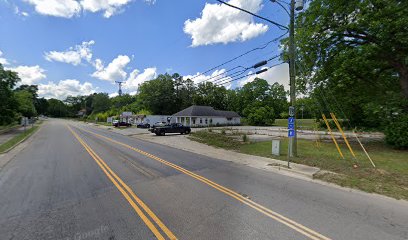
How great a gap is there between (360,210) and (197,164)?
6609 millimetres

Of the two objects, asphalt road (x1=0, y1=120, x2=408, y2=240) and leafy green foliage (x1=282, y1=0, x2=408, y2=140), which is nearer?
asphalt road (x1=0, y1=120, x2=408, y2=240)

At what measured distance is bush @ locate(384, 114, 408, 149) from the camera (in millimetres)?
14266

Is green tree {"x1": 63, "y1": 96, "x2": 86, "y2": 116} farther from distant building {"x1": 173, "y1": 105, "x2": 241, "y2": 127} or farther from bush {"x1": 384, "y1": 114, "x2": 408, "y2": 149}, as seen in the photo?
bush {"x1": 384, "y1": 114, "x2": 408, "y2": 149}

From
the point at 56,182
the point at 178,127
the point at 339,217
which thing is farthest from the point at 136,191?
the point at 178,127

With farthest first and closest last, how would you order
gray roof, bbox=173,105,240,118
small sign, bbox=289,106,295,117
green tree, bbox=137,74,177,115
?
green tree, bbox=137,74,177,115
gray roof, bbox=173,105,240,118
small sign, bbox=289,106,295,117

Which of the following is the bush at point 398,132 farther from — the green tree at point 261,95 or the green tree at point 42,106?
the green tree at point 42,106

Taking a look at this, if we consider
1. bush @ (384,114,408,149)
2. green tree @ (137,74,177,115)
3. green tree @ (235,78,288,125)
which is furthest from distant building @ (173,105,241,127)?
bush @ (384,114,408,149)

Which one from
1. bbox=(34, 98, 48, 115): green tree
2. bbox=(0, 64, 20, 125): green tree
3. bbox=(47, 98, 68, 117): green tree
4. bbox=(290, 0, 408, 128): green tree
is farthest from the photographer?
bbox=(47, 98, 68, 117): green tree

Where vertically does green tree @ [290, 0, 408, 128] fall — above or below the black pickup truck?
above

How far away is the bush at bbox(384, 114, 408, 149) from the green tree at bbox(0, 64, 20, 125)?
46152mm

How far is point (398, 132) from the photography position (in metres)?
14.7

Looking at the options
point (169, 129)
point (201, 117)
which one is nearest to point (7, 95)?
point (169, 129)

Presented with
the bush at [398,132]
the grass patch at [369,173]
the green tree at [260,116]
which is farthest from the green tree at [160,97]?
the bush at [398,132]

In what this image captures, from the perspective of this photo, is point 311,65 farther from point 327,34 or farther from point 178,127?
point 178,127
